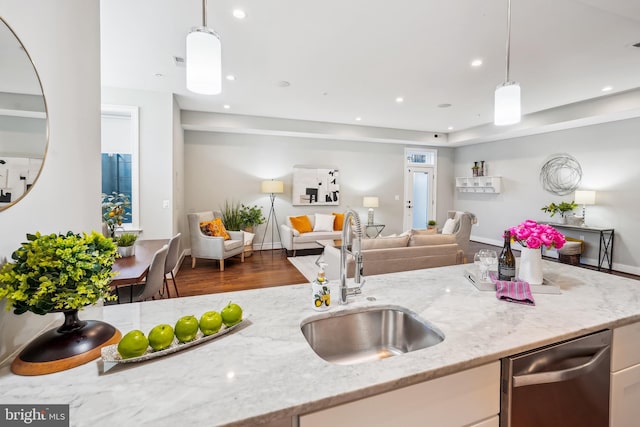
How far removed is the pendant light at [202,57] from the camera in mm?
1201

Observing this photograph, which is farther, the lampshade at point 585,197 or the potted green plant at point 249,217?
the potted green plant at point 249,217

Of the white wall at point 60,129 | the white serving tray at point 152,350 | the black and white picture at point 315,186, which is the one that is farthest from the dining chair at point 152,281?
the black and white picture at point 315,186

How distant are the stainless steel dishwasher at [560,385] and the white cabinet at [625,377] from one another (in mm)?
54

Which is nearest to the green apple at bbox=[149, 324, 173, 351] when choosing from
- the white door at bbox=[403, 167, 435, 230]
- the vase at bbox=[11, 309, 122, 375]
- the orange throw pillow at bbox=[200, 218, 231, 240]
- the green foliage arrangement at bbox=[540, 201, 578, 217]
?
the vase at bbox=[11, 309, 122, 375]

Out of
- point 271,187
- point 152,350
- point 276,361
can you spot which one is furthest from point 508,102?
point 271,187

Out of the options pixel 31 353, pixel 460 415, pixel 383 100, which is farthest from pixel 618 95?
pixel 31 353

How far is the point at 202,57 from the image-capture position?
1.21 meters

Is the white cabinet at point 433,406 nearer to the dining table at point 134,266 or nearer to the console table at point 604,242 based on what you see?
the dining table at point 134,266

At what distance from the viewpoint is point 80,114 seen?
1.28 m

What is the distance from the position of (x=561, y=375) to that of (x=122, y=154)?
222 inches

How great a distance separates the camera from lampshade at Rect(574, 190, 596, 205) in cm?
511

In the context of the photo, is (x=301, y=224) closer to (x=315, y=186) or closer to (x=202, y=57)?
(x=315, y=186)

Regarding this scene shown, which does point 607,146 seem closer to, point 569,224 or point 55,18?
point 569,224

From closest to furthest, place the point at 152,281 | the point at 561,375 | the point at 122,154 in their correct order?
the point at 561,375 → the point at 152,281 → the point at 122,154
